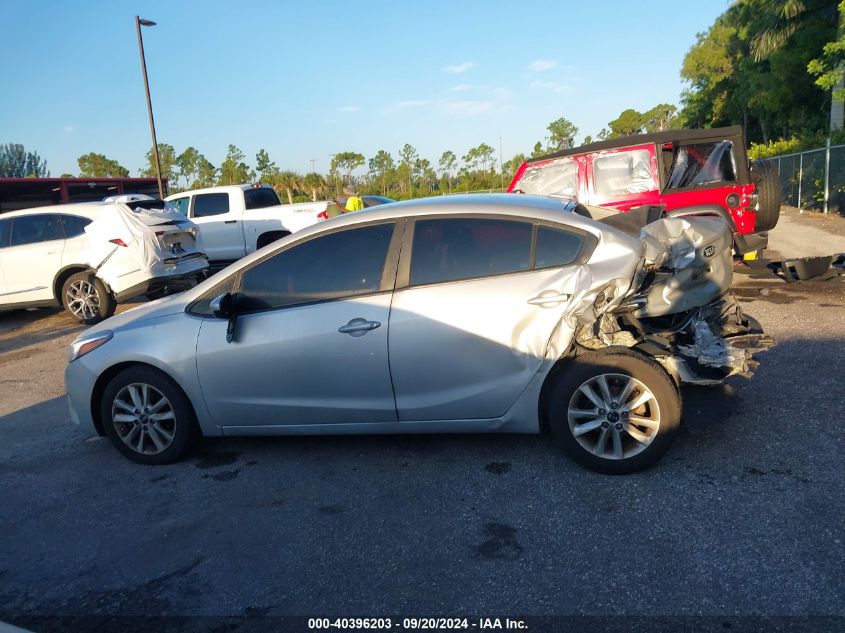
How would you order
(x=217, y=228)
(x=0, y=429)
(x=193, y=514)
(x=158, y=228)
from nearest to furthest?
(x=193, y=514), (x=0, y=429), (x=158, y=228), (x=217, y=228)

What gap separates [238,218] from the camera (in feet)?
47.1

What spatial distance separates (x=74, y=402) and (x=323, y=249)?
2096mm

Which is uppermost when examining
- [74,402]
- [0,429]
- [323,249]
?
[323,249]

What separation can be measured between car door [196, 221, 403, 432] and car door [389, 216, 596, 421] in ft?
0.44

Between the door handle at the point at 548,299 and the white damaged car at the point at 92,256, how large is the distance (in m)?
7.47

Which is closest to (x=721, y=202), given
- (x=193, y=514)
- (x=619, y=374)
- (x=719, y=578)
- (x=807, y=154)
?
(x=619, y=374)

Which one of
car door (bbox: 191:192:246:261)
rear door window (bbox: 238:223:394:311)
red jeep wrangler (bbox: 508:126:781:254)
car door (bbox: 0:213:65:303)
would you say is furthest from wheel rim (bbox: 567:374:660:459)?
car door (bbox: 191:192:246:261)

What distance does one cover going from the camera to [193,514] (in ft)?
12.6

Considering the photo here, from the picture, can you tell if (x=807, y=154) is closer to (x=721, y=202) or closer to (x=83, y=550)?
(x=721, y=202)

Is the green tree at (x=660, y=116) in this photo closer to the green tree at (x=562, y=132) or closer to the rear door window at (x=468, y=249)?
the green tree at (x=562, y=132)

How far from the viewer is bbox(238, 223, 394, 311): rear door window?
13.7ft

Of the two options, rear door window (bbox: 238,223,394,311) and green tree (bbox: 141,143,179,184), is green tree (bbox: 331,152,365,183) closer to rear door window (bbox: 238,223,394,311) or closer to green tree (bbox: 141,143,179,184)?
green tree (bbox: 141,143,179,184)

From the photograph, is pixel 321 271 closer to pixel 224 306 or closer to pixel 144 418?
pixel 224 306

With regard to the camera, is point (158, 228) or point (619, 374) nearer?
point (619, 374)
